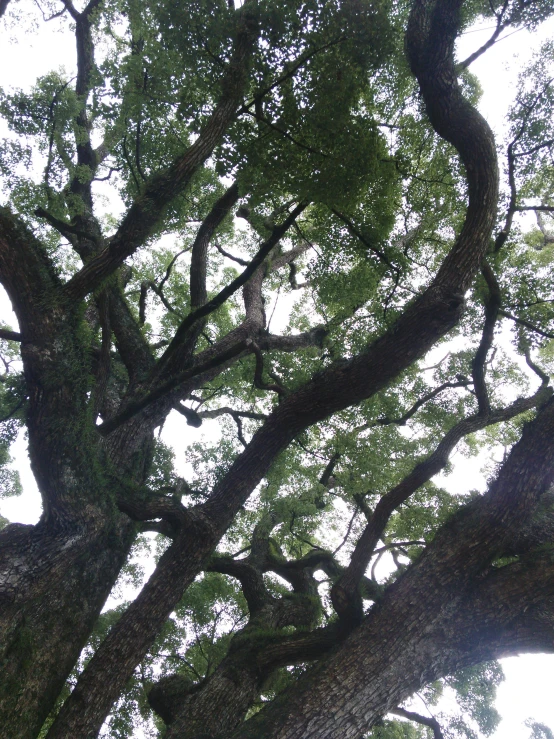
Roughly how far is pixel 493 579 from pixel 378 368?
2292 millimetres

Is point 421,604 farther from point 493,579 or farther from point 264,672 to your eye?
point 264,672

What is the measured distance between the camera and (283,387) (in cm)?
679

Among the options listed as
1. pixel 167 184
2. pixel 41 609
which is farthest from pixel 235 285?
pixel 41 609

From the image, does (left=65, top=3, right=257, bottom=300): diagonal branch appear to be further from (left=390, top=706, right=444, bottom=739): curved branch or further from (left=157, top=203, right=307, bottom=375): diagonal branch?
(left=390, top=706, right=444, bottom=739): curved branch

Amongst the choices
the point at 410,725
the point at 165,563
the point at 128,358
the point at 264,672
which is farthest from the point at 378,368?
the point at 410,725

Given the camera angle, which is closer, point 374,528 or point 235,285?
point 374,528

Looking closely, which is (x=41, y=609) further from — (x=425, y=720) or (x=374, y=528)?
(x=425, y=720)

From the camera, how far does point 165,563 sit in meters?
5.23

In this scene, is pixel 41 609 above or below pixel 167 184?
below

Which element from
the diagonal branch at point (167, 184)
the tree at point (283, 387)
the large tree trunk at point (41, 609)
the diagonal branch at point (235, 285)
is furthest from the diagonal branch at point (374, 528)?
the diagonal branch at point (167, 184)

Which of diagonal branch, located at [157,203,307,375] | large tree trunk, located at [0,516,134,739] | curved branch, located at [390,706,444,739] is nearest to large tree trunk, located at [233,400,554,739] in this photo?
large tree trunk, located at [0,516,134,739]

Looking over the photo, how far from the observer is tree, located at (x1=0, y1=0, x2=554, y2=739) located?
4.18m

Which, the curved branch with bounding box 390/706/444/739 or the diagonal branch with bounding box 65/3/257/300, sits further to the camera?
the curved branch with bounding box 390/706/444/739

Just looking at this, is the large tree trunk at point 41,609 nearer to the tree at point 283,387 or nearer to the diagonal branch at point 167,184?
the tree at point 283,387
